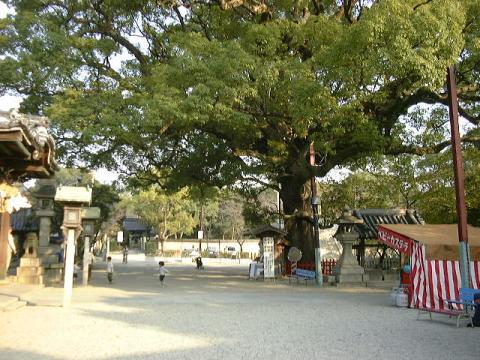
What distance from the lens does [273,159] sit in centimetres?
2131

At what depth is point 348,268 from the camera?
21.1 m

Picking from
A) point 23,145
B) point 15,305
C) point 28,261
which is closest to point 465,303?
point 23,145

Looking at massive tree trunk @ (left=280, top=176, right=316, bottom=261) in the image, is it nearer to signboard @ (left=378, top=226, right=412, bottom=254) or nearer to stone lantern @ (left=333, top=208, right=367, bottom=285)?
stone lantern @ (left=333, top=208, right=367, bottom=285)

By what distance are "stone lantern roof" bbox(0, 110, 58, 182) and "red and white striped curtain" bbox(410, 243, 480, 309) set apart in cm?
951

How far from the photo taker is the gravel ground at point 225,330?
7367 mm

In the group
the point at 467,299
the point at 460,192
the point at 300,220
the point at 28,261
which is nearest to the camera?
the point at 467,299

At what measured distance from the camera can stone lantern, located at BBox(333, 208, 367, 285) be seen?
2095 centimetres

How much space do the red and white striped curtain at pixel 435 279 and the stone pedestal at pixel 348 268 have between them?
26.5 feet

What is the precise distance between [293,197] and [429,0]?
11461mm

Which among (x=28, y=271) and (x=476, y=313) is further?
(x=28, y=271)

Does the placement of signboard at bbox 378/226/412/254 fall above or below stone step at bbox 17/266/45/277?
above

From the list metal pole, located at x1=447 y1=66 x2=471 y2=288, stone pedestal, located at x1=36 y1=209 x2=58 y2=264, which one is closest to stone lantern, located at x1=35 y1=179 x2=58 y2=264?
stone pedestal, located at x1=36 y1=209 x2=58 y2=264

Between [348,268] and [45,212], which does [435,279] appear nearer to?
[348,268]

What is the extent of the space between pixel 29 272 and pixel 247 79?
10730mm
